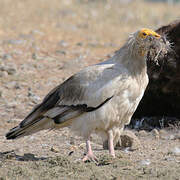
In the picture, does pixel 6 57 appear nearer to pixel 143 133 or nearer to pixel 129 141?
pixel 143 133

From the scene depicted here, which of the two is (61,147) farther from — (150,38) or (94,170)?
(150,38)

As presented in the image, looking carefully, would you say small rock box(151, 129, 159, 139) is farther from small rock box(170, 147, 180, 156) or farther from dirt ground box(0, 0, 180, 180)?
small rock box(170, 147, 180, 156)

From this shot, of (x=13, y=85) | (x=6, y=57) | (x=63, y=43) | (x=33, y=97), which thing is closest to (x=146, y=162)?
(x=33, y=97)

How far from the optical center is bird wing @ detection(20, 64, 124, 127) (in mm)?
5855

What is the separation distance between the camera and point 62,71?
10648 mm

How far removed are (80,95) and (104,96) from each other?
40cm

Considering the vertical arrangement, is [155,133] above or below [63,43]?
below

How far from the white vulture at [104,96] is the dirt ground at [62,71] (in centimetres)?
41

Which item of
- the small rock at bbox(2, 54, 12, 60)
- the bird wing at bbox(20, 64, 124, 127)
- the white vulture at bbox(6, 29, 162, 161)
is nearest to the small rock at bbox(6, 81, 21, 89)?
the small rock at bbox(2, 54, 12, 60)

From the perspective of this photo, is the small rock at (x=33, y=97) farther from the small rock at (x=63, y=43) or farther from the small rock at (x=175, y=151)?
the small rock at (x=63, y=43)

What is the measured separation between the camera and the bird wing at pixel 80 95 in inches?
231

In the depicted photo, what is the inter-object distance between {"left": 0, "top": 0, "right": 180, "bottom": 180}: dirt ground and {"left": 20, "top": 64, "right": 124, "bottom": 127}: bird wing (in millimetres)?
577

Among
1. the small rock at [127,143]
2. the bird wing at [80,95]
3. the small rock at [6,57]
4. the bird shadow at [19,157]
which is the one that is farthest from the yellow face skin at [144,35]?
the small rock at [6,57]

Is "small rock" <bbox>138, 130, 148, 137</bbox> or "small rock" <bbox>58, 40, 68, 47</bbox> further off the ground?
"small rock" <bbox>58, 40, 68, 47</bbox>
